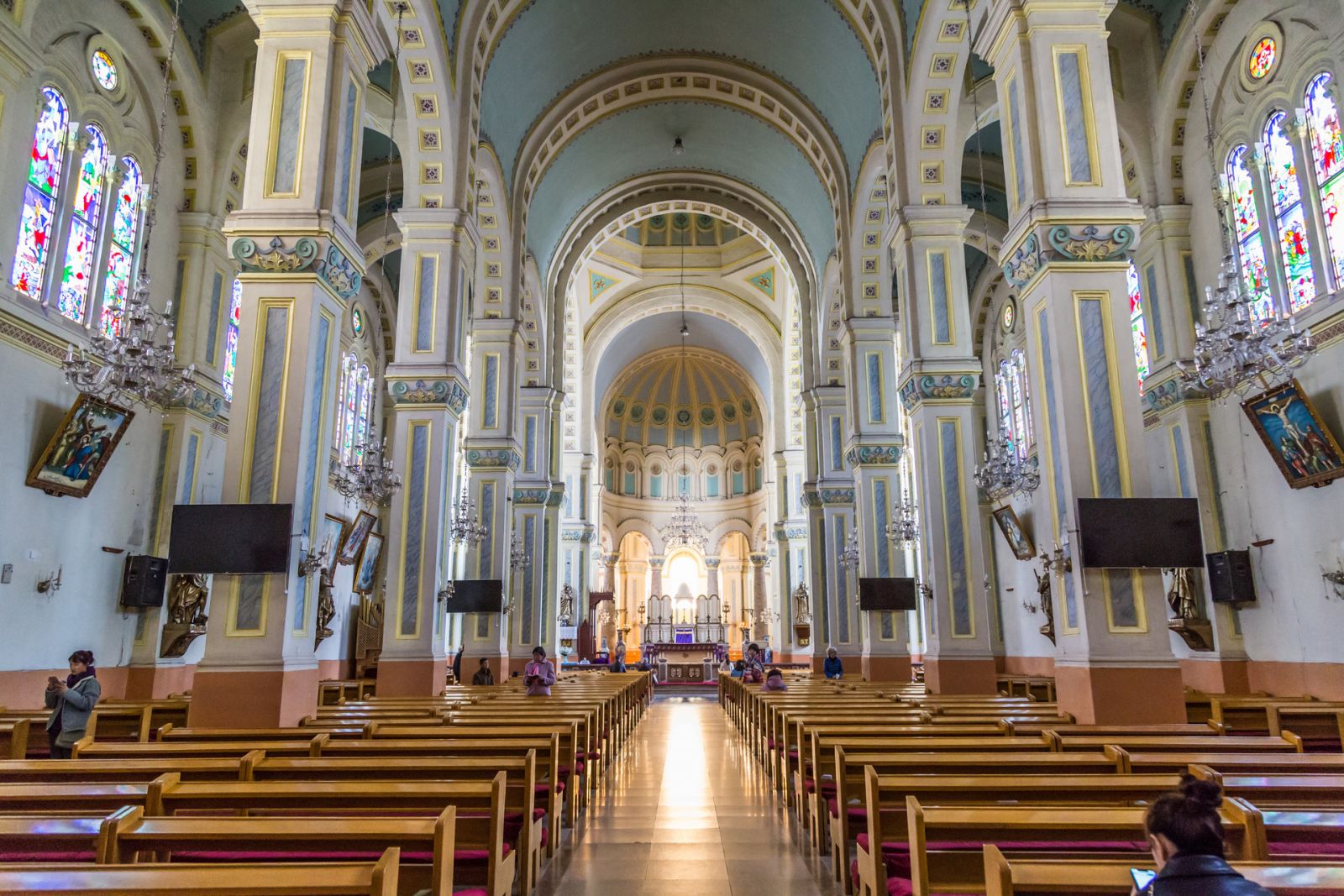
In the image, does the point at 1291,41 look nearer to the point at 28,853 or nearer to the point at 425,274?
the point at 425,274

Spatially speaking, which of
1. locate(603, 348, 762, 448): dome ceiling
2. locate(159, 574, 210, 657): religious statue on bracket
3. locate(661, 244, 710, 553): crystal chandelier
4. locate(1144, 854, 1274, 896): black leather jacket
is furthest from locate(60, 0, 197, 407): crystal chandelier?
locate(603, 348, 762, 448): dome ceiling

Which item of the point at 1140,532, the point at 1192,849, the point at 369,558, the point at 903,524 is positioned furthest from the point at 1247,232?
the point at 369,558

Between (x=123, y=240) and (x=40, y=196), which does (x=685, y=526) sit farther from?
(x=40, y=196)

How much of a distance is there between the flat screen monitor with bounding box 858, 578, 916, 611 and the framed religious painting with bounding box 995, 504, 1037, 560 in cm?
360

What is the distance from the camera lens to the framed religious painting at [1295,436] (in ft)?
33.0

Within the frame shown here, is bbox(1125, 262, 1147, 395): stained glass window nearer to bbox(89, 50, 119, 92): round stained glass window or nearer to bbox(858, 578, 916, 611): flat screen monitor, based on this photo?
bbox(858, 578, 916, 611): flat screen monitor

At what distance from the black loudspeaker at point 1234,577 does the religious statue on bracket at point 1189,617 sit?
1.40 ft

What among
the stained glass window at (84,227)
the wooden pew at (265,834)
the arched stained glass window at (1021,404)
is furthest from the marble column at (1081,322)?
the arched stained glass window at (1021,404)

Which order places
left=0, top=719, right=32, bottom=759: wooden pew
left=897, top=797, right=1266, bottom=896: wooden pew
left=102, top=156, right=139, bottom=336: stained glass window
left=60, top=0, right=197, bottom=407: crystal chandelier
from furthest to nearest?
1. left=102, top=156, right=139, bottom=336: stained glass window
2. left=60, top=0, right=197, bottom=407: crystal chandelier
3. left=0, top=719, right=32, bottom=759: wooden pew
4. left=897, top=797, right=1266, bottom=896: wooden pew

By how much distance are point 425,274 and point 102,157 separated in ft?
16.0

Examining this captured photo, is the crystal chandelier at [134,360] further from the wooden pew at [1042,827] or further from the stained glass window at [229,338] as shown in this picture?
the wooden pew at [1042,827]

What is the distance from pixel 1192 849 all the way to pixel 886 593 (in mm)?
12660

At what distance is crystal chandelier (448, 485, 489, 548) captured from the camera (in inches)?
544

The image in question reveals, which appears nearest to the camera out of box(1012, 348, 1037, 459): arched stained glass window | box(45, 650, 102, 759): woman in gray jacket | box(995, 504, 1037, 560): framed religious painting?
box(45, 650, 102, 759): woman in gray jacket
